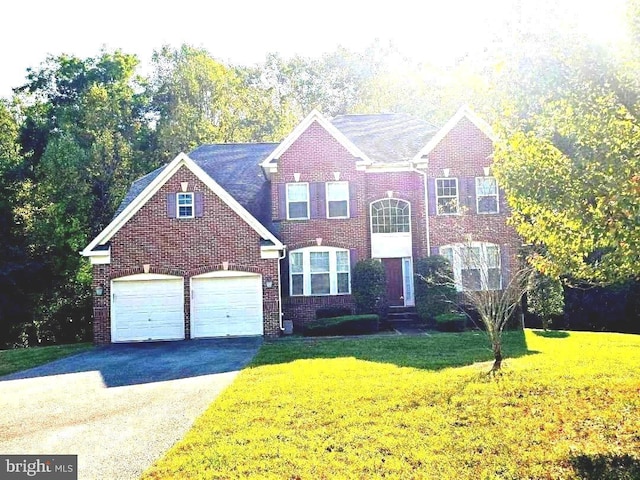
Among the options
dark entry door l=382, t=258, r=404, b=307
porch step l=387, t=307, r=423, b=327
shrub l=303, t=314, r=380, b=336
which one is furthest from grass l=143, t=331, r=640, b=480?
dark entry door l=382, t=258, r=404, b=307

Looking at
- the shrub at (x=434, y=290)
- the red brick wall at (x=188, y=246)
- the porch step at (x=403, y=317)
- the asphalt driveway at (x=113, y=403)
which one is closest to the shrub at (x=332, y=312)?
the porch step at (x=403, y=317)

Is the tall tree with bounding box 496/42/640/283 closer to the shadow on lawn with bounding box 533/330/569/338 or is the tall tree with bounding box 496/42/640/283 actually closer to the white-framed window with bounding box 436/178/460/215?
the shadow on lawn with bounding box 533/330/569/338

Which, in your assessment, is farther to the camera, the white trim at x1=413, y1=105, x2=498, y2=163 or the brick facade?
the white trim at x1=413, y1=105, x2=498, y2=163

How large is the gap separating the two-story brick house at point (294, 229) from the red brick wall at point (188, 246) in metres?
0.03

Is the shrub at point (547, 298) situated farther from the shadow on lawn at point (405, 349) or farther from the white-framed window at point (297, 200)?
the white-framed window at point (297, 200)

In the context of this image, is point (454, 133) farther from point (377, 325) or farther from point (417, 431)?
point (417, 431)

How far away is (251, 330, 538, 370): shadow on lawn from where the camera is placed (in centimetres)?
1307

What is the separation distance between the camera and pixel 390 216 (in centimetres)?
2334

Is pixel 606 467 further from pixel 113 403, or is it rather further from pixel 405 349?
pixel 405 349

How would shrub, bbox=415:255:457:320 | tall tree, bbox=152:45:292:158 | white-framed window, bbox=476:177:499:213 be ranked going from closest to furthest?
shrub, bbox=415:255:457:320 < white-framed window, bbox=476:177:499:213 < tall tree, bbox=152:45:292:158

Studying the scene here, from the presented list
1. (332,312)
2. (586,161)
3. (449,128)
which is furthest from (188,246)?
(586,161)

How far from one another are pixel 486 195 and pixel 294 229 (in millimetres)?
7426

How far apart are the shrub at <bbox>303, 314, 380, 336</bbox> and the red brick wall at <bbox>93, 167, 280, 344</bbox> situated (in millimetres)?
1429

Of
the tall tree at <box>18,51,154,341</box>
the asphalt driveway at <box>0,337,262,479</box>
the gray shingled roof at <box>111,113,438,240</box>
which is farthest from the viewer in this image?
the tall tree at <box>18,51,154,341</box>
